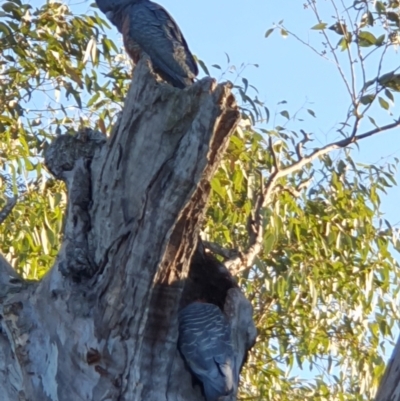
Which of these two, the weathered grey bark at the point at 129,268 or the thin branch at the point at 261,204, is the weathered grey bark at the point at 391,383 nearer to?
the weathered grey bark at the point at 129,268

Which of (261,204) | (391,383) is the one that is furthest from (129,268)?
(261,204)

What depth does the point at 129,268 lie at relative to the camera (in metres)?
2.48

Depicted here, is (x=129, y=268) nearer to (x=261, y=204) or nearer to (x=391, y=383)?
(x=391, y=383)

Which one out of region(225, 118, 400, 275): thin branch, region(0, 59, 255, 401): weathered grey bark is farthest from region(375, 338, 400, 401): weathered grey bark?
region(225, 118, 400, 275): thin branch

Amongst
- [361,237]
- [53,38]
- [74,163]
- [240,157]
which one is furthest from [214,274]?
[53,38]

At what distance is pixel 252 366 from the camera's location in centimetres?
457

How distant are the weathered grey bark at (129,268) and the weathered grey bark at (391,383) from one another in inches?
28.1

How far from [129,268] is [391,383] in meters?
0.80

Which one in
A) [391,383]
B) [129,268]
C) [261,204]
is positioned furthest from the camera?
[261,204]

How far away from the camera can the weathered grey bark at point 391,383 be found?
2.00 metres

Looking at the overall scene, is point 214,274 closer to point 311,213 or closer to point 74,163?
point 74,163

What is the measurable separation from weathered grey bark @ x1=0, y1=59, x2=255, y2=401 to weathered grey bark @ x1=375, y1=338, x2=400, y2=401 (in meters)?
0.71

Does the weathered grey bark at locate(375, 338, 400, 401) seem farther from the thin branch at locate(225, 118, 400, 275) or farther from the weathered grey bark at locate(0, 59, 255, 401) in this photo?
the thin branch at locate(225, 118, 400, 275)

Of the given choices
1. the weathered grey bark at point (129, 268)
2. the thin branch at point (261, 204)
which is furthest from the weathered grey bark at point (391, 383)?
the thin branch at point (261, 204)
